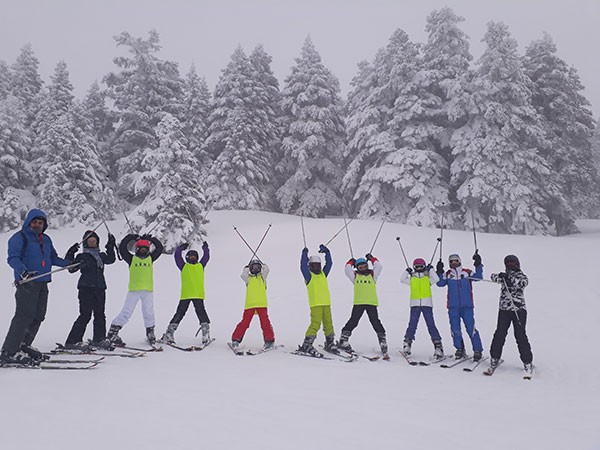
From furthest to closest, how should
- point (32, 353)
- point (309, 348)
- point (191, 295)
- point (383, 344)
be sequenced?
point (191, 295)
point (383, 344)
point (309, 348)
point (32, 353)

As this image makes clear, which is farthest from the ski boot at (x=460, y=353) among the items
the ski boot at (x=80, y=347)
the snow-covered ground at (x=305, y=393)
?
the ski boot at (x=80, y=347)

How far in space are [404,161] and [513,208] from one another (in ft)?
19.7

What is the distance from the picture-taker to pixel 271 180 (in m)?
31.5

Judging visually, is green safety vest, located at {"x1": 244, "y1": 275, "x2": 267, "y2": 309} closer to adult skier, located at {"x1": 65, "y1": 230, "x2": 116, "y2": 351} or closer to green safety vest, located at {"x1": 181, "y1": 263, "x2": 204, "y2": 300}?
green safety vest, located at {"x1": 181, "y1": 263, "x2": 204, "y2": 300}

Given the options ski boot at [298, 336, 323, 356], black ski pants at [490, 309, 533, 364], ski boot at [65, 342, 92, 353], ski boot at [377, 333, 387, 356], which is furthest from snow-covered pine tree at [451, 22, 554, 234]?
ski boot at [65, 342, 92, 353]

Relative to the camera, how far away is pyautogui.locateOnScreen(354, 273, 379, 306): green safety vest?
316 inches

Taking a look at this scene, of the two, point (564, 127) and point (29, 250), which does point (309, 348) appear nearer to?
point (29, 250)

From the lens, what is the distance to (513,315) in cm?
714

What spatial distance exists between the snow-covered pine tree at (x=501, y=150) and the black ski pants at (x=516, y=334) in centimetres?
1579

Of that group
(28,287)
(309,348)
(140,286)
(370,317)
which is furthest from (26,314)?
(370,317)

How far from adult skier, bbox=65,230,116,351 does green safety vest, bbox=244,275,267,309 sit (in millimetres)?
2406

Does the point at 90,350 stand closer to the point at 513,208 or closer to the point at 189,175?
the point at 189,175

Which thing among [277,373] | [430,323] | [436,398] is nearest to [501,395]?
[436,398]

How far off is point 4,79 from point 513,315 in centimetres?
3749
